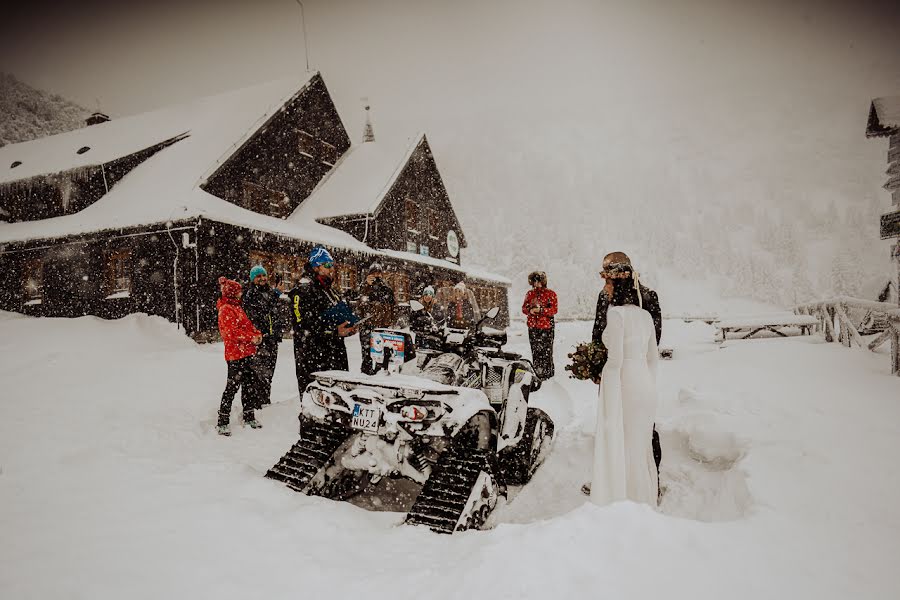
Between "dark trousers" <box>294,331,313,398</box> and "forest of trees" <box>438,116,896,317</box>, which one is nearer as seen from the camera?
"dark trousers" <box>294,331,313,398</box>

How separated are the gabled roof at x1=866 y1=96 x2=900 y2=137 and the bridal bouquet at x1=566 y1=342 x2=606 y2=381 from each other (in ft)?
52.1

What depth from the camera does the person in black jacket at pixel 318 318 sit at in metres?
5.02

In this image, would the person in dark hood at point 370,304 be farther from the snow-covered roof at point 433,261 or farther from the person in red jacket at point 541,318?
the snow-covered roof at point 433,261

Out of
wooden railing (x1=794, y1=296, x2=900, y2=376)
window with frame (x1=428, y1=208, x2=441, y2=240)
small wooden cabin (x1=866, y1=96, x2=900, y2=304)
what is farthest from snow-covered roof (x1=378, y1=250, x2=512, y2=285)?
small wooden cabin (x1=866, y1=96, x2=900, y2=304)

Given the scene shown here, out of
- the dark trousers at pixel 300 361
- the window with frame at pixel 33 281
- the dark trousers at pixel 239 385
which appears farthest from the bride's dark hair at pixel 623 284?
the window with frame at pixel 33 281

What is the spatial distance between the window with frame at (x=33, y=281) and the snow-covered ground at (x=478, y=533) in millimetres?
11981

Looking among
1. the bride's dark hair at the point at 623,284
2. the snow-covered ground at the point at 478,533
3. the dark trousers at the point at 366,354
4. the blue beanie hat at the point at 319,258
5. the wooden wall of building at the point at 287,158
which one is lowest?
the snow-covered ground at the point at 478,533

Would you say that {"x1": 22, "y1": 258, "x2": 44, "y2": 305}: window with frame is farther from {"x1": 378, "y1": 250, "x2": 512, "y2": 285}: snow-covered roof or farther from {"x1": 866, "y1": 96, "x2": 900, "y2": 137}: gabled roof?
{"x1": 866, "y1": 96, "x2": 900, "y2": 137}: gabled roof

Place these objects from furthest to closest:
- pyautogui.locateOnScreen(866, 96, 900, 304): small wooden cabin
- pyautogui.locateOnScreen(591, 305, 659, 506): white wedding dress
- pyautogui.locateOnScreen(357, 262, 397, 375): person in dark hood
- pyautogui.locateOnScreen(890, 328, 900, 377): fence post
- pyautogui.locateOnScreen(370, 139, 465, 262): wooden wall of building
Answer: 1. pyautogui.locateOnScreen(370, 139, 465, 262): wooden wall of building
2. pyautogui.locateOnScreen(866, 96, 900, 304): small wooden cabin
3. pyautogui.locateOnScreen(890, 328, 900, 377): fence post
4. pyautogui.locateOnScreen(357, 262, 397, 375): person in dark hood
5. pyautogui.locateOnScreen(591, 305, 659, 506): white wedding dress

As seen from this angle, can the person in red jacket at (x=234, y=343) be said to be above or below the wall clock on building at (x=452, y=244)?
below

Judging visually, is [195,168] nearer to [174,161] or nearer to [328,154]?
[174,161]

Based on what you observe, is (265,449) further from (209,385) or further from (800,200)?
(800,200)

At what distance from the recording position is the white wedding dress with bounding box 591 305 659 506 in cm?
310

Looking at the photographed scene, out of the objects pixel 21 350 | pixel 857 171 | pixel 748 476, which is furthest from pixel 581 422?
pixel 857 171
